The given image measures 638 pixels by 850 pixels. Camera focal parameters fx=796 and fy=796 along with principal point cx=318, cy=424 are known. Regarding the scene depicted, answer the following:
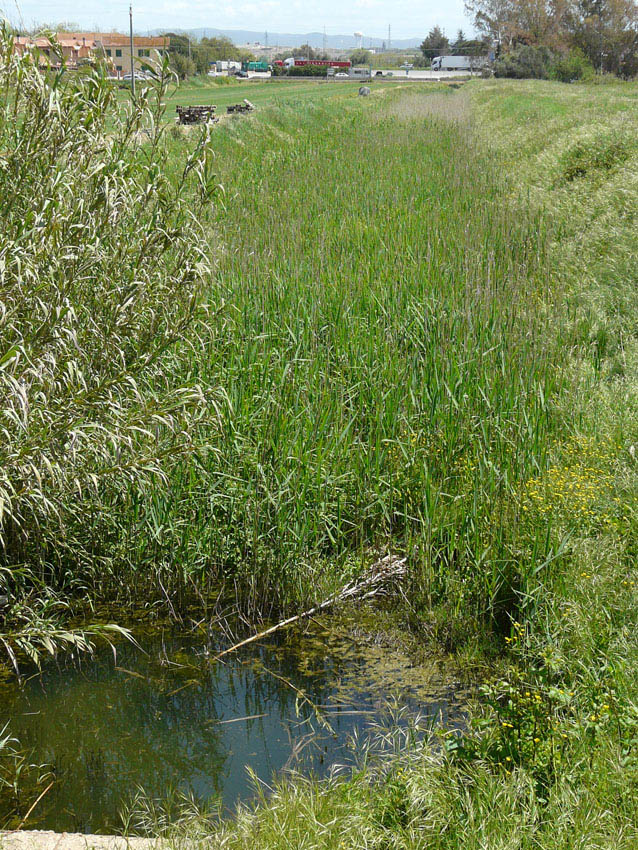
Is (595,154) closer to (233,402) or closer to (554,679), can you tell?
(233,402)

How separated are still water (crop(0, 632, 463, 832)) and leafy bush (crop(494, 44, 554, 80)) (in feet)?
236

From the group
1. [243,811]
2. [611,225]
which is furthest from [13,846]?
[611,225]

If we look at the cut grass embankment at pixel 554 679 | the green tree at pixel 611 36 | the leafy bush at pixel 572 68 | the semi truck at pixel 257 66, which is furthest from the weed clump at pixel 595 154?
the semi truck at pixel 257 66

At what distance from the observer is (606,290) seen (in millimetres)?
6980

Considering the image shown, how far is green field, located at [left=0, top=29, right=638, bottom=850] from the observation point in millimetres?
2566

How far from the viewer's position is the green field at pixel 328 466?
2566mm

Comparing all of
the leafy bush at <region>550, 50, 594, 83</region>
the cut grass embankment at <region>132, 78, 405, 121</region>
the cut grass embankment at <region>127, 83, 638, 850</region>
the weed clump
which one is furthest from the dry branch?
the leafy bush at <region>550, 50, 594, 83</region>

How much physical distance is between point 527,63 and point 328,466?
7455 centimetres

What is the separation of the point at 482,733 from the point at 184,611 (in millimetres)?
1698

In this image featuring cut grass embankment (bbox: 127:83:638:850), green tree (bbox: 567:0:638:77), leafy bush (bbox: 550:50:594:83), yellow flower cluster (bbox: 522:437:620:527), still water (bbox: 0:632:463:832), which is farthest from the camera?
green tree (bbox: 567:0:638:77)

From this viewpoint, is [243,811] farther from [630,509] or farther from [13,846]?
[630,509]

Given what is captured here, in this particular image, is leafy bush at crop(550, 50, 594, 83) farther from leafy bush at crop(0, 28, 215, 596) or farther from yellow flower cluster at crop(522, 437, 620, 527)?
leafy bush at crop(0, 28, 215, 596)

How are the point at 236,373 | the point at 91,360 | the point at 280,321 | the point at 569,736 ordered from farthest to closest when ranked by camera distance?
the point at 280,321 → the point at 236,373 → the point at 91,360 → the point at 569,736

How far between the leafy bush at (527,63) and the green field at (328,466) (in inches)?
2742
